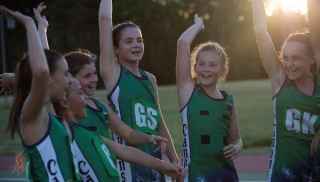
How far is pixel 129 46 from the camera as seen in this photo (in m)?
5.13

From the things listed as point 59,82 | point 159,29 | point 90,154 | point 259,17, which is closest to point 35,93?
point 59,82

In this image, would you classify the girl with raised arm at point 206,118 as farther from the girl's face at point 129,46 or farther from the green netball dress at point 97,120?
the green netball dress at point 97,120

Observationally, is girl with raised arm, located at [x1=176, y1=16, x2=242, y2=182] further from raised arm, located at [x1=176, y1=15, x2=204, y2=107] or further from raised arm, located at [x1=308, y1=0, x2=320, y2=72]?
raised arm, located at [x1=308, y1=0, x2=320, y2=72]

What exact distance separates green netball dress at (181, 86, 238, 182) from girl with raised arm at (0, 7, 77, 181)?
63.4 inches

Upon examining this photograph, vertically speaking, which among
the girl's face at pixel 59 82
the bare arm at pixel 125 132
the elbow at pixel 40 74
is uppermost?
the elbow at pixel 40 74

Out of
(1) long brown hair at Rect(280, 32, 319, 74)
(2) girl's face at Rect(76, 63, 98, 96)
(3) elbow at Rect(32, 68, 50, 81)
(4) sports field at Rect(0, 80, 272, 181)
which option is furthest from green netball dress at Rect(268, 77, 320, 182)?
(4) sports field at Rect(0, 80, 272, 181)

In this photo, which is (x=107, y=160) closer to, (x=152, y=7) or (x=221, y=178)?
(x=221, y=178)

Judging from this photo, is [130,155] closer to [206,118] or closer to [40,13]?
[206,118]

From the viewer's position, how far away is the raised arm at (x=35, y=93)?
3289 mm

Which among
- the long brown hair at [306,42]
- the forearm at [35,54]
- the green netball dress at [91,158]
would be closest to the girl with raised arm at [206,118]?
the long brown hair at [306,42]

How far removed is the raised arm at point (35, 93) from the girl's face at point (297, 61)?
1.84 meters

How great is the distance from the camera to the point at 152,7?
50.0m

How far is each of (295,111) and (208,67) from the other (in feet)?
3.02

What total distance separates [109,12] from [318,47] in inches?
65.9
